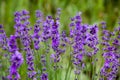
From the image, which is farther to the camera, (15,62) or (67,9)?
(67,9)

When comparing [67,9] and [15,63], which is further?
[67,9]

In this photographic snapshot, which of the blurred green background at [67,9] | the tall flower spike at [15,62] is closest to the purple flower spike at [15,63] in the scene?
the tall flower spike at [15,62]

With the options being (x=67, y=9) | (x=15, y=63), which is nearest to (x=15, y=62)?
(x=15, y=63)

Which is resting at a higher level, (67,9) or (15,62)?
(67,9)

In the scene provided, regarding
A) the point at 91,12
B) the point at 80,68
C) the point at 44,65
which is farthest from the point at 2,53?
the point at 91,12

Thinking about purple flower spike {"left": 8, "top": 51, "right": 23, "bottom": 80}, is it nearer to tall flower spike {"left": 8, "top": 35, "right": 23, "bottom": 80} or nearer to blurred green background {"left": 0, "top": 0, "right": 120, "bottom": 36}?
tall flower spike {"left": 8, "top": 35, "right": 23, "bottom": 80}

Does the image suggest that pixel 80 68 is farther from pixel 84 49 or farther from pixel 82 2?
pixel 82 2

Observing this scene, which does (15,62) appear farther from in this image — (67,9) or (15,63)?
(67,9)

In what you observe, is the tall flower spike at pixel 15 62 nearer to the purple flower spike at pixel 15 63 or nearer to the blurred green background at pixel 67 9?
the purple flower spike at pixel 15 63
